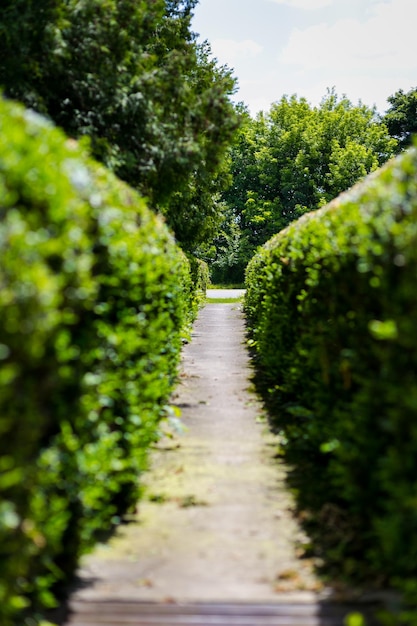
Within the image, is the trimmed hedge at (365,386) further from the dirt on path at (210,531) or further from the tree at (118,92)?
the tree at (118,92)

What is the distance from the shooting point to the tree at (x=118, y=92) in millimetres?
13031

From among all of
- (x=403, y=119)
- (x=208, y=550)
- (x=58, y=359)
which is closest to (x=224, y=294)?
(x=403, y=119)

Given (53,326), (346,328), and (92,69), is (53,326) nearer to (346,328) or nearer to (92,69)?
(346,328)

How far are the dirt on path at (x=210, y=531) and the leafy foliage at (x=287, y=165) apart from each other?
46.9 m

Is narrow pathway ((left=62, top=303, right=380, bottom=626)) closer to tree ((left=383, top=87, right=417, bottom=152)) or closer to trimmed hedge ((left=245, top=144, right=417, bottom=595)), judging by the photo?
trimmed hedge ((left=245, top=144, right=417, bottom=595))

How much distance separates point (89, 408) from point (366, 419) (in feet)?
5.09

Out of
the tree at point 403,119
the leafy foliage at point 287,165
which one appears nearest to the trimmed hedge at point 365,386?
the leafy foliage at point 287,165

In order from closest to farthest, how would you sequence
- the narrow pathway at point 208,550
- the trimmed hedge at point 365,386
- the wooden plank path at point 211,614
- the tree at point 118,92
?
1. the trimmed hedge at point 365,386
2. the wooden plank path at point 211,614
3. the narrow pathway at point 208,550
4. the tree at point 118,92

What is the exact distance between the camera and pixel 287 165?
57562 millimetres

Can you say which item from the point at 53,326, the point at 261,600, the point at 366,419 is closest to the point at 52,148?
→ the point at 53,326

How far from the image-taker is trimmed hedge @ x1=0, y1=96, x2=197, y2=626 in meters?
2.90

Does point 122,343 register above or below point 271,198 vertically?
below

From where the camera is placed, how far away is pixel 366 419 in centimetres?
431

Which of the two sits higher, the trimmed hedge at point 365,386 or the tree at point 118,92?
the tree at point 118,92
